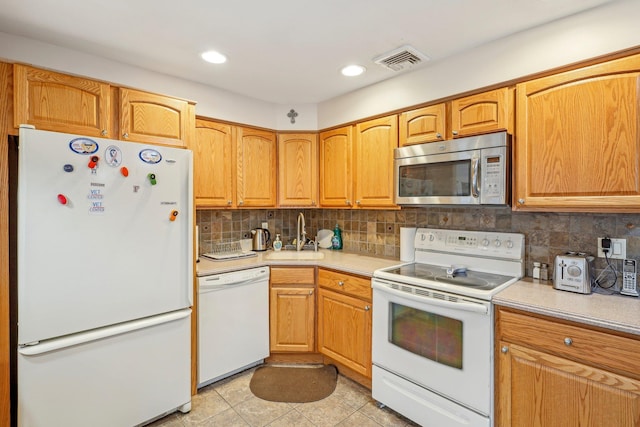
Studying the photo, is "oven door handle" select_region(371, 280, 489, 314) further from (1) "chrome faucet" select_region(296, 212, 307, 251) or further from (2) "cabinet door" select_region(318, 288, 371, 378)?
(1) "chrome faucet" select_region(296, 212, 307, 251)

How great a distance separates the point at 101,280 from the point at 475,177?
2.19m

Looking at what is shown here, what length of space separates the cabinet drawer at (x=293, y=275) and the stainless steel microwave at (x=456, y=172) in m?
0.92

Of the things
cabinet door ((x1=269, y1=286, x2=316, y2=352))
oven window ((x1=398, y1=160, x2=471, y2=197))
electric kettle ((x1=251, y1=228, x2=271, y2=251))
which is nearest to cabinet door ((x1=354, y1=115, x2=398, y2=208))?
oven window ((x1=398, y1=160, x2=471, y2=197))

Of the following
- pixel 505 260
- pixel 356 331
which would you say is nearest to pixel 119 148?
pixel 356 331

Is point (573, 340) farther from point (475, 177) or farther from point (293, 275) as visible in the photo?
point (293, 275)

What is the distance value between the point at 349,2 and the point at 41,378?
237cm

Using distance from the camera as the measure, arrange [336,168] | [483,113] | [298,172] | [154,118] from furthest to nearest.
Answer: [298,172]
[336,168]
[154,118]
[483,113]

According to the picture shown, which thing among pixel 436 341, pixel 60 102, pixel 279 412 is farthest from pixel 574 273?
pixel 60 102

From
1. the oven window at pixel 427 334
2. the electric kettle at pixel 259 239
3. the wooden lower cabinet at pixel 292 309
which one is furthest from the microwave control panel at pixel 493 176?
the electric kettle at pixel 259 239

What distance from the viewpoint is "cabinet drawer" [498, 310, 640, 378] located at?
125 centimetres

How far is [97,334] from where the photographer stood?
5.54 feet

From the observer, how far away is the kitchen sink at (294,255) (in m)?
2.72

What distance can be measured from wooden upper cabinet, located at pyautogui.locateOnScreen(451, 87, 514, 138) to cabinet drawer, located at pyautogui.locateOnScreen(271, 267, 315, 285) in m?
1.49

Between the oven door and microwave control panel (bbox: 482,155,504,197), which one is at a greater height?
microwave control panel (bbox: 482,155,504,197)
